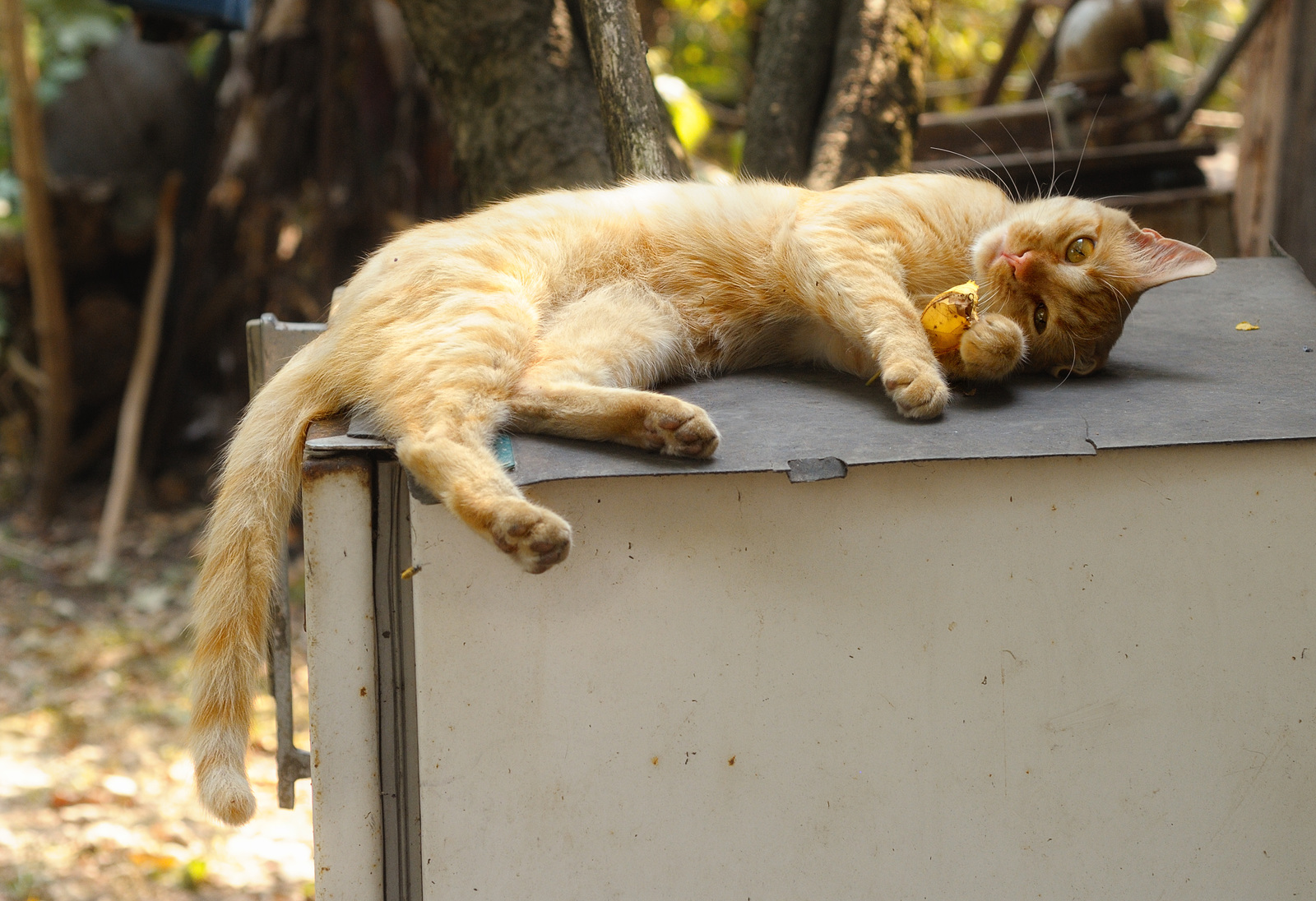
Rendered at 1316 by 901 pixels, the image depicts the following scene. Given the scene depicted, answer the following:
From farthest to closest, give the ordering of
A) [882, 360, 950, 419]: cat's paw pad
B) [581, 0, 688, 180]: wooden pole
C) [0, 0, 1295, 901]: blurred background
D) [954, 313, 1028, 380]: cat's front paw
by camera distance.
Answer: [0, 0, 1295, 901]: blurred background < [581, 0, 688, 180]: wooden pole < [954, 313, 1028, 380]: cat's front paw < [882, 360, 950, 419]: cat's paw pad

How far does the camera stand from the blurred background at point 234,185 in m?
3.16

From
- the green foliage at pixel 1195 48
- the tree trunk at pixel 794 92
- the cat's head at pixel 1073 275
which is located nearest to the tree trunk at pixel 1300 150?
the tree trunk at pixel 794 92

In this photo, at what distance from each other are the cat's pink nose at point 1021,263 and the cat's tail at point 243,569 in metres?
1.39

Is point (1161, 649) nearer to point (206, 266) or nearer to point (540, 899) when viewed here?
point (540, 899)

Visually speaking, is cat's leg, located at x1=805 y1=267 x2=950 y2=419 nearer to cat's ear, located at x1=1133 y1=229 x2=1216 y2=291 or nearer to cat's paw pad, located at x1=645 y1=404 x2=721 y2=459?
cat's paw pad, located at x1=645 y1=404 x2=721 y2=459

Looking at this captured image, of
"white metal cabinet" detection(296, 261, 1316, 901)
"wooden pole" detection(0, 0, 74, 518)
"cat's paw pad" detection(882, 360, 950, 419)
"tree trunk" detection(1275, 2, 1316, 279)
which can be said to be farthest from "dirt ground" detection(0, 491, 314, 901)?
"tree trunk" detection(1275, 2, 1316, 279)

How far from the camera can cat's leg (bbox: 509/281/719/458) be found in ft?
5.06

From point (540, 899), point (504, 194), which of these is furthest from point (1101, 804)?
point (504, 194)

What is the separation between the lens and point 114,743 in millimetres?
3922

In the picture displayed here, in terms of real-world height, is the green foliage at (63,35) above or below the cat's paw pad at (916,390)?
above

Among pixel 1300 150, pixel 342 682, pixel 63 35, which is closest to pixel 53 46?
pixel 63 35

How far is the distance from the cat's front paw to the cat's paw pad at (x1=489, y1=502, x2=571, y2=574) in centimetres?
92

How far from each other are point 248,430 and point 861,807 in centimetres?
129

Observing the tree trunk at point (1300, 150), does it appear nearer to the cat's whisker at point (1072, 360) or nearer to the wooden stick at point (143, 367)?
the cat's whisker at point (1072, 360)
